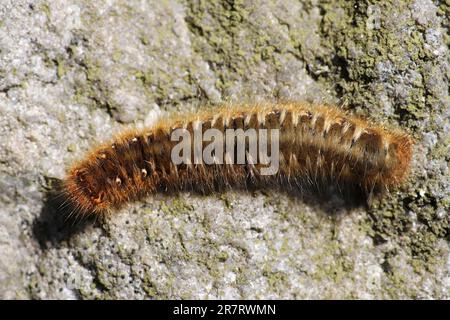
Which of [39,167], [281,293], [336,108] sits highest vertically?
[336,108]

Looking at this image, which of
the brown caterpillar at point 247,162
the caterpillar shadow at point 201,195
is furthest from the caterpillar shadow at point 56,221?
the brown caterpillar at point 247,162

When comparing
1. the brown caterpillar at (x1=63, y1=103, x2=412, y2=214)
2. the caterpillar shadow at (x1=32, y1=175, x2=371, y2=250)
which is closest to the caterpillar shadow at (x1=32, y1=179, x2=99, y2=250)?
the caterpillar shadow at (x1=32, y1=175, x2=371, y2=250)

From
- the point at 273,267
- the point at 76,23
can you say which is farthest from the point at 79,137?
the point at 273,267

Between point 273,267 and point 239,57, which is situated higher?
point 239,57

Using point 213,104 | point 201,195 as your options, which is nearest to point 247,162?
point 201,195

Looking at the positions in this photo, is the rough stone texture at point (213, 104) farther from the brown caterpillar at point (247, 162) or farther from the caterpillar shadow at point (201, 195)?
the brown caterpillar at point (247, 162)

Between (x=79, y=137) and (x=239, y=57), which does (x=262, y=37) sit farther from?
(x=79, y=137)
